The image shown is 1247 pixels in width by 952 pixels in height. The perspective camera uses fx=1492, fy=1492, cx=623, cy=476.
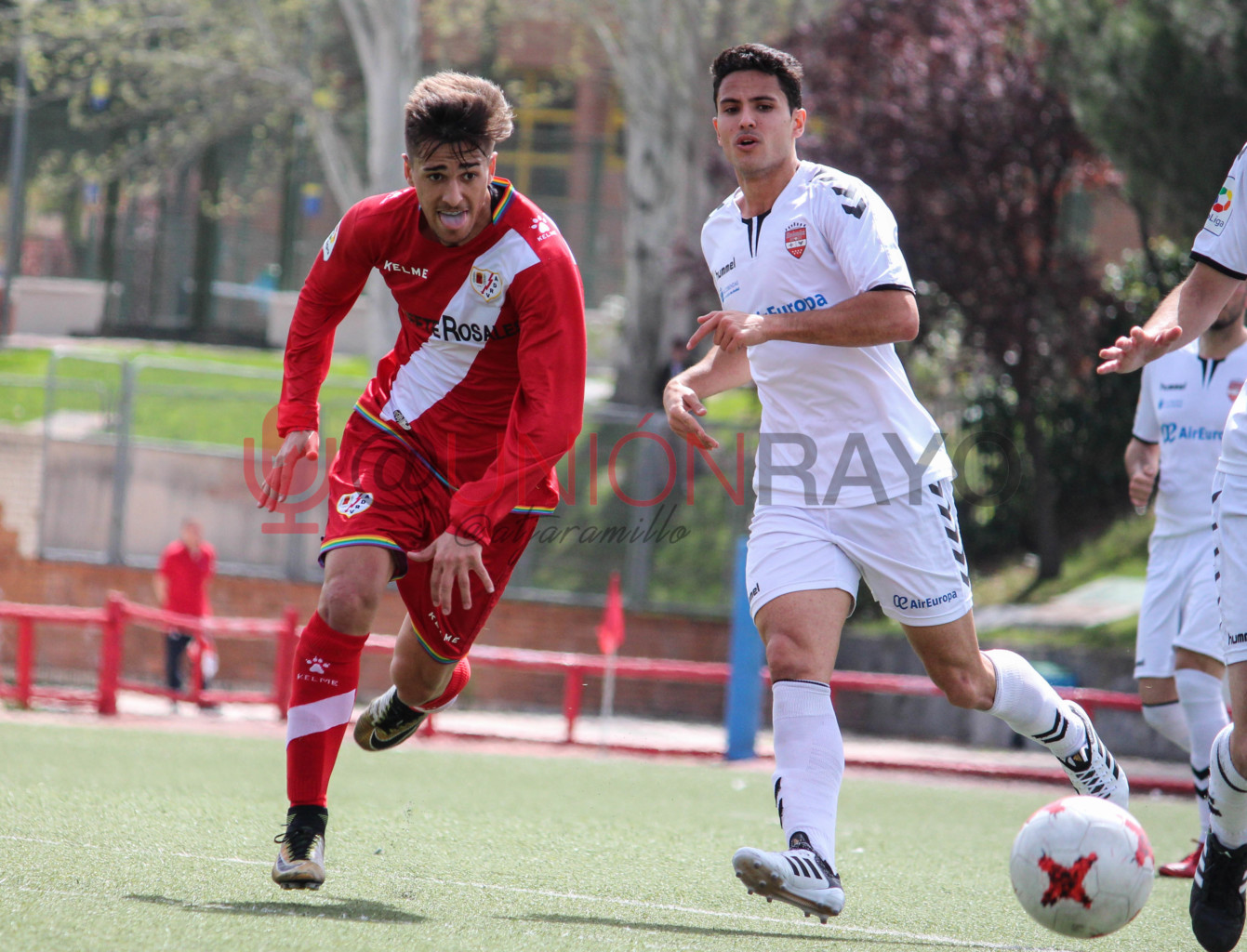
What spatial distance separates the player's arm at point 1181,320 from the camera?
167 inches

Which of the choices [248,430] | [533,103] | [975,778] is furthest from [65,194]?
[975,778]

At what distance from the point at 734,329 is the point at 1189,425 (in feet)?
10.6

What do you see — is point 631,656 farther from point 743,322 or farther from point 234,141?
point 234,141

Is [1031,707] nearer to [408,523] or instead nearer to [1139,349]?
[1139,349]

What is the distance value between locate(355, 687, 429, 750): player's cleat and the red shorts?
407 millimetres

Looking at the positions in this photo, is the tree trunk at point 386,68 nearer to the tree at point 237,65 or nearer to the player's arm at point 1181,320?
the tree at point 237,65

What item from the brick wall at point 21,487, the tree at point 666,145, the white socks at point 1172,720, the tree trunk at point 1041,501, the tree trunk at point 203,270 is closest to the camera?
the white socks at point 1172,720

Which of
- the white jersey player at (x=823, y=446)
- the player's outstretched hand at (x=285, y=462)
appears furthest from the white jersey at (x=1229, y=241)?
the player's outstretched hand at (x=285, y=462)

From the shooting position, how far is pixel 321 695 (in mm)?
4570

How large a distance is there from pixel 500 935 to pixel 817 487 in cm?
161

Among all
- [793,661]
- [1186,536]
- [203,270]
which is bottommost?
[793,661]

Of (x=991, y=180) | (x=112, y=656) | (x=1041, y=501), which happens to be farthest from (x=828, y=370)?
(x=1041, y=501)

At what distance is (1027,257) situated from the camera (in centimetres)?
1723

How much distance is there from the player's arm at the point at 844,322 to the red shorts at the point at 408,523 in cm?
103
